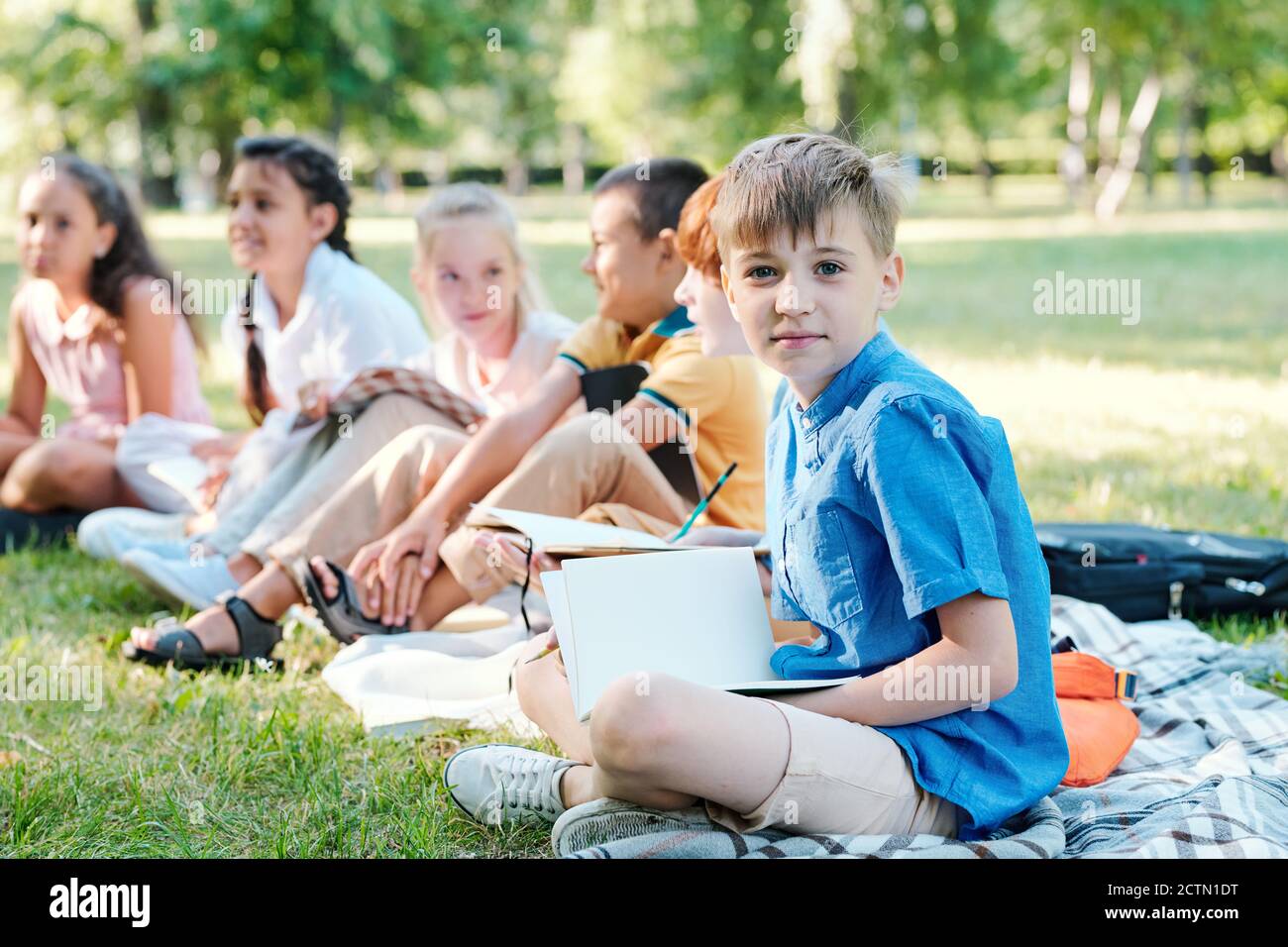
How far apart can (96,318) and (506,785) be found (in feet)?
11.5

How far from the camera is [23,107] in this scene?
28.1 meters

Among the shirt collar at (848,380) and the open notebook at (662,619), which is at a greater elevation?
the shirt collar at (848,380)

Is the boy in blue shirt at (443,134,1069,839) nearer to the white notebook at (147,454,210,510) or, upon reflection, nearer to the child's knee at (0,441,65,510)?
the white notebook at (147,454,210,510)

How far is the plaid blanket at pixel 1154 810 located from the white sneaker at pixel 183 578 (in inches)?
78.0

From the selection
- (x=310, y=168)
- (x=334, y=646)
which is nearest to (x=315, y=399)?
(x=334, y=646)

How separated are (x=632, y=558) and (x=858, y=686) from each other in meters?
0.50

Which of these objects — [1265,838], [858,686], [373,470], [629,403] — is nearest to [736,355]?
[629,403]

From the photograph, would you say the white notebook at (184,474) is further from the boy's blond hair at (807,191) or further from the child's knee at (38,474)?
the boy's blond hair at (807,191)

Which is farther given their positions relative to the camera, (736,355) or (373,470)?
(373,470)

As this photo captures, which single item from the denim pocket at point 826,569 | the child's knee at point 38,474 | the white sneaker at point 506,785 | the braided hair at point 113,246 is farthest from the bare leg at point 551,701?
the braided hair at point 113,246

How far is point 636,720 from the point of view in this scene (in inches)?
84.4

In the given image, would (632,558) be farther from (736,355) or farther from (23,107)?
(23,107)

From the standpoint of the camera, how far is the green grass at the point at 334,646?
2680 mm

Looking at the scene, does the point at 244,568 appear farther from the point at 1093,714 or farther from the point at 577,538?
the point at 1093,714
